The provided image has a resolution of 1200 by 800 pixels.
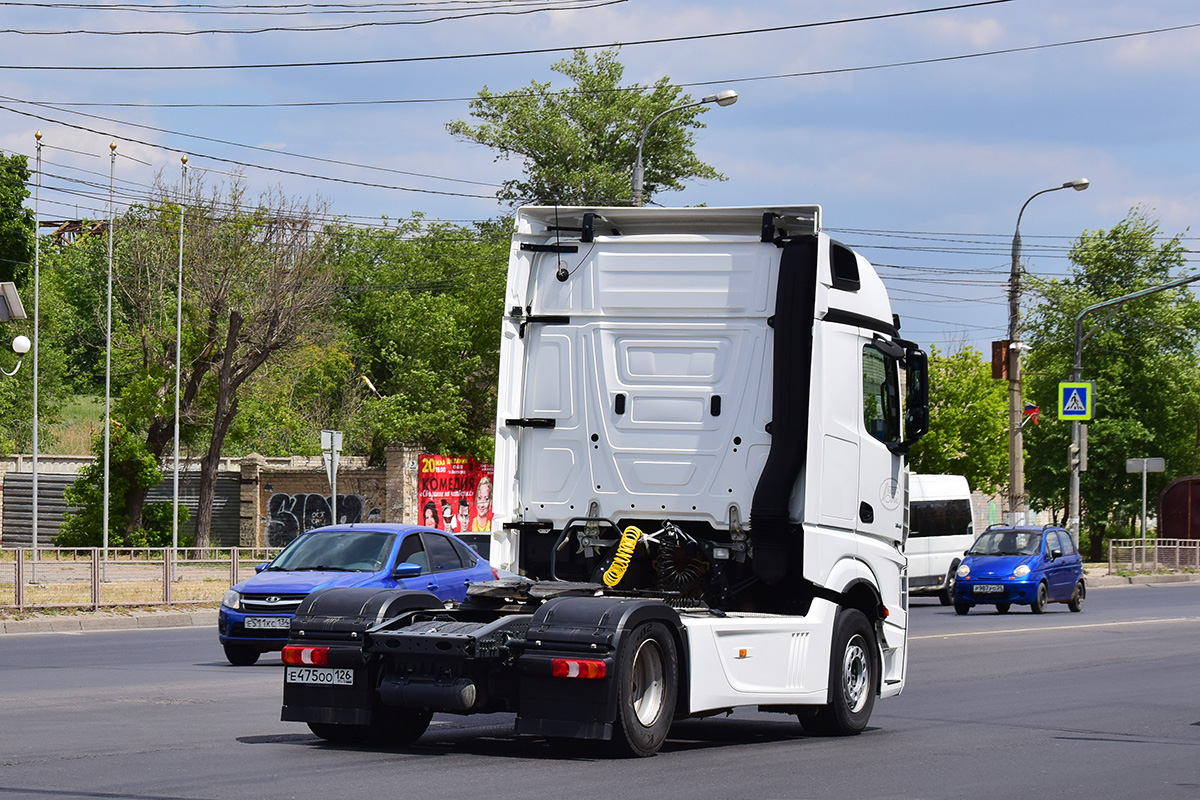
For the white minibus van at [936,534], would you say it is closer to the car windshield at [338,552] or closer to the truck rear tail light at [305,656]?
the car windshield at [338,552]

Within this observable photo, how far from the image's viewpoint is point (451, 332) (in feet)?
158

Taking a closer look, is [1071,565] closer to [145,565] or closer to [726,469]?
[145,565]

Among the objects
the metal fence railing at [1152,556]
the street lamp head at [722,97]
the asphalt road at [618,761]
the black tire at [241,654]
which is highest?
the street lamp head at [722,97]

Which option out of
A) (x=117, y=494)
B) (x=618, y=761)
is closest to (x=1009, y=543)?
(x=618, y=761)

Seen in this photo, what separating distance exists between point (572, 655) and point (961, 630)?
53.3ft

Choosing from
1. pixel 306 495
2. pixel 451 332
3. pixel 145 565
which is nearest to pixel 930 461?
pixel 451 332

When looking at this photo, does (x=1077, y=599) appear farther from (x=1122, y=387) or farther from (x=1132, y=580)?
(x=1122, y=387)

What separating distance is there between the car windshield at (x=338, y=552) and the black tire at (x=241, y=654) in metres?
0.97

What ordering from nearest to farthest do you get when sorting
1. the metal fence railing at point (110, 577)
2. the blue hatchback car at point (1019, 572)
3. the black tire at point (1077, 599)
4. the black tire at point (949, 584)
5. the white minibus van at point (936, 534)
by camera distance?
the metal fence railing at point (110, 577) → the blue hatchback car at point (1019, 572) → the black tire at point (1077, 599) → the white minibus van at point (936, 534) → the black tire at point (949, 584)

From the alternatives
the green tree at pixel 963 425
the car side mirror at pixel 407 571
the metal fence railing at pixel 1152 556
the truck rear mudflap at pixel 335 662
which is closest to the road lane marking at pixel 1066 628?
the car side mirror at pixel 407 571

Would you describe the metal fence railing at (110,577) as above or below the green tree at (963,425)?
below

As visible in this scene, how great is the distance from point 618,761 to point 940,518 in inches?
962

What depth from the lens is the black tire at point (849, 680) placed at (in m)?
10.6

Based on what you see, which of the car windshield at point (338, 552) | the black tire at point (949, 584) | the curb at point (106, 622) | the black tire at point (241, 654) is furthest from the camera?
the black tire at point (949, 584)
